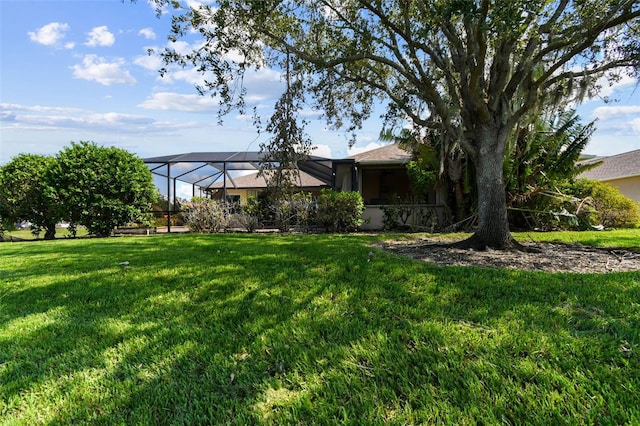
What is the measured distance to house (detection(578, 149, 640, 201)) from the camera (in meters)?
20.7

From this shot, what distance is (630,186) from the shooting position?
69.4 ft

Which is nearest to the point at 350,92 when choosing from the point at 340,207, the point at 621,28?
the point at 340,207

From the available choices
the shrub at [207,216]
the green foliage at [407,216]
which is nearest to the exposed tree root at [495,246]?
the green foliage at [407,216]

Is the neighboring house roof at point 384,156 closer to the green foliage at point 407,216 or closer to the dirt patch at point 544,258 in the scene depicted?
the green foliage at point 407,216

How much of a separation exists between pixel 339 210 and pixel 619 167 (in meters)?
20.4

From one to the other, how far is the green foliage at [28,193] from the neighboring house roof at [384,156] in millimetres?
11396

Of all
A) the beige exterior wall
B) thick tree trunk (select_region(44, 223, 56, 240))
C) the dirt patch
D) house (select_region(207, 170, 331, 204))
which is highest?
house (select_region(207, 170, 331, 204))

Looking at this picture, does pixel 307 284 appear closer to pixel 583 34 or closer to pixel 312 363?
pixel 312 363

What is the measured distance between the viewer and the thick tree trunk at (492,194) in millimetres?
7016

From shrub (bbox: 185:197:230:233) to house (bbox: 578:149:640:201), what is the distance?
18.9 meters

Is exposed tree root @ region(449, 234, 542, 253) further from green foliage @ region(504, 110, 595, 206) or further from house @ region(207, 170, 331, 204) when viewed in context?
house @ region(207, 170, 331, 204)

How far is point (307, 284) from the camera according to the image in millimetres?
4531

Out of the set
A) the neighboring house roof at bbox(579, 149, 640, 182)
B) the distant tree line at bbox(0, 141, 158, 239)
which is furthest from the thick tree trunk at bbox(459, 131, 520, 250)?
the neighboring house roof at bbox(579, 149, 640, 182)

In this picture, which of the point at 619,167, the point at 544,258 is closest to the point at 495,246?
the point at 544,258
